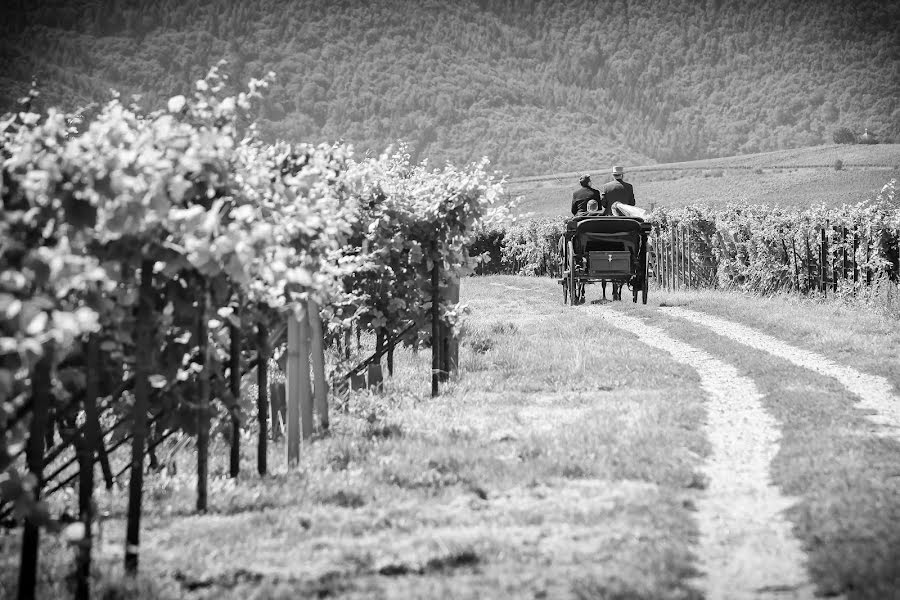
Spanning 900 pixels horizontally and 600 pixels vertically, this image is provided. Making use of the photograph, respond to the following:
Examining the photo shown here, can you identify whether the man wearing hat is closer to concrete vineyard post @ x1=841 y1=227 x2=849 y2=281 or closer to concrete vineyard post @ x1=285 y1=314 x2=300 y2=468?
concrete vineyard post @ x1=841 y1=227 x2=849 y2=281

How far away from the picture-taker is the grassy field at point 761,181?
82500mm

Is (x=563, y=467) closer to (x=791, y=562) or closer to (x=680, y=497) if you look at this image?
(x=680, y=497)

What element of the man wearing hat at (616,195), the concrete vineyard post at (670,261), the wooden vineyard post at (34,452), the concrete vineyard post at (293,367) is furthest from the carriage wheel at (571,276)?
the wooden vineyard post at (34,452)

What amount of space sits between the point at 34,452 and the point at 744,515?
133 inches

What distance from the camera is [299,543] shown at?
5066 mm

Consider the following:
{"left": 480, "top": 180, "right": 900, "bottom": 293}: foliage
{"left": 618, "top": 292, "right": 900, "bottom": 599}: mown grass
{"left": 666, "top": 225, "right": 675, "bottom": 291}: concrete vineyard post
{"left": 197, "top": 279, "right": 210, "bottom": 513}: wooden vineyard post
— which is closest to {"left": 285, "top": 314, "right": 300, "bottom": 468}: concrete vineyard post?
{"left": 197, "top": 279, "right": 210, "bottom": 513}: wooden vineyard post

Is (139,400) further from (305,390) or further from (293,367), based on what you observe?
(305,390)

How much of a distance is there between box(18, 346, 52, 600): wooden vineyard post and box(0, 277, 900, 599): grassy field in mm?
354

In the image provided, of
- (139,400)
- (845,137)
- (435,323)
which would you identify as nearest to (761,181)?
(845,137)

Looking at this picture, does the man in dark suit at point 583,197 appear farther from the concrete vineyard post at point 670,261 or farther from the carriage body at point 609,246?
the concrete vineyard post at point 670,261

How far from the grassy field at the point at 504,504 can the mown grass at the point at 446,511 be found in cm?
1

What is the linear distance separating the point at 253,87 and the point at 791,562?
347 cm

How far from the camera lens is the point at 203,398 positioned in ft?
18.1

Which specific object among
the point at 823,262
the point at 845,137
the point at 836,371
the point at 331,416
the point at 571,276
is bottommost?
the point at 331,416
